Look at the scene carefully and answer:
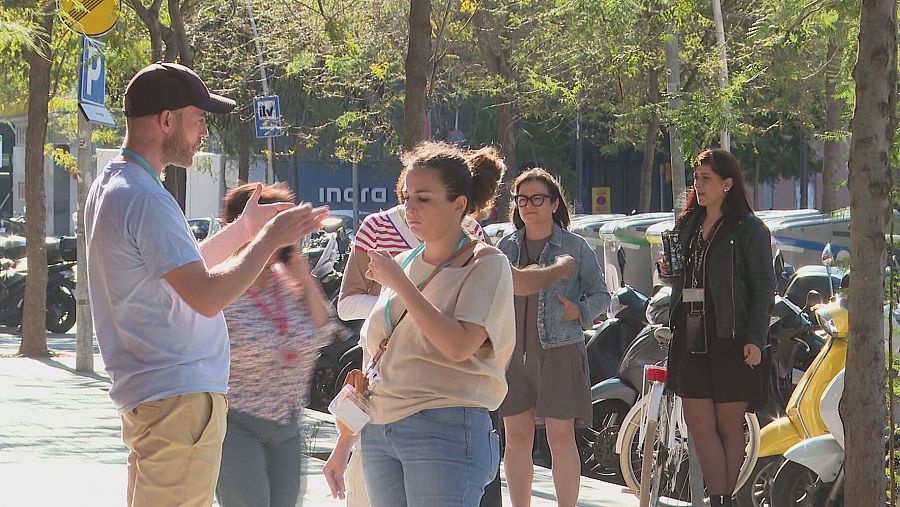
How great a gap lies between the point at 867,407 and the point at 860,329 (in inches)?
13.0

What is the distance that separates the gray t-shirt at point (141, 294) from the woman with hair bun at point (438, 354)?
1.79 ft

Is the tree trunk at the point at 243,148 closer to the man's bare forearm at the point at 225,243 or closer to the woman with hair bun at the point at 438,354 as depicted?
the man's bare forearm at the point at 225,243

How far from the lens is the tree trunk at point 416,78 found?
10.1 metres

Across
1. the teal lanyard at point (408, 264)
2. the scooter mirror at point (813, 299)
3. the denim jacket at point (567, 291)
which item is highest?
the teal lanyard at point (408, 264)

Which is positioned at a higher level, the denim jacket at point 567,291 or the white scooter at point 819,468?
the denim jacket at point 567,291

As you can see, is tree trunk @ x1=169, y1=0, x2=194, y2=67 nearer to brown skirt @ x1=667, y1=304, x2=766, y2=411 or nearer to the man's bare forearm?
brown skirt @ x1=667, y1=304, x2=766, y2=411

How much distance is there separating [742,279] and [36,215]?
12446 mm

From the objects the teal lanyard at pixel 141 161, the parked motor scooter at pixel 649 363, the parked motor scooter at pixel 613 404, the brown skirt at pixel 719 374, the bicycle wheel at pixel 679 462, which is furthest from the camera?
the parked motor scooter at pixel 613 404

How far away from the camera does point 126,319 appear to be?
3715mm

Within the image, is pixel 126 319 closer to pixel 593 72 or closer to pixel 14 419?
pixel 14 419

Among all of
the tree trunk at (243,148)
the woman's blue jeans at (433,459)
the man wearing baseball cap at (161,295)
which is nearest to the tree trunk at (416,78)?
the woman's blue jeans at (433,459)

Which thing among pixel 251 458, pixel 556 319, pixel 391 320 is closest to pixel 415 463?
pixel 391 320

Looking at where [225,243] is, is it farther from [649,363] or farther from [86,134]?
[86,134]

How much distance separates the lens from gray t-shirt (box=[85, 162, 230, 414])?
3656 mm
